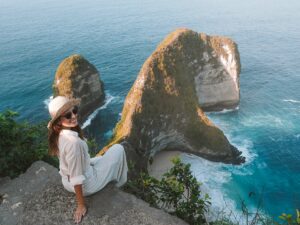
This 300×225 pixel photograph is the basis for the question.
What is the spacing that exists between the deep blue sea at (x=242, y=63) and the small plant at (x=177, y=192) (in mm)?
2857

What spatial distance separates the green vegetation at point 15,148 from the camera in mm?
9977

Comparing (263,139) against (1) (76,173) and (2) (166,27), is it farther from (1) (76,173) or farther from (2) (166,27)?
(2) (166,27)

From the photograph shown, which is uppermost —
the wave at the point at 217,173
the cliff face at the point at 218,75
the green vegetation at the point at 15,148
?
the green vegetation at the point at 15,148

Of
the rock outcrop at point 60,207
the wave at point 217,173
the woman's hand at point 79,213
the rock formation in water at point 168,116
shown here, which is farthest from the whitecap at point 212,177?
the woman's hand at point 79,213

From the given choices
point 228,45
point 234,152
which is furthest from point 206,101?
point 234,152

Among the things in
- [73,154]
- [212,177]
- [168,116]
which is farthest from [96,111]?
[73,154]

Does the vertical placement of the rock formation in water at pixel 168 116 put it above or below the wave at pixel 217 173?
above

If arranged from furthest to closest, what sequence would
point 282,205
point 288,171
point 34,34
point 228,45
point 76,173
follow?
point 34,34 < point 228,45 < point 288,171 < point 282,205 < point 76,173

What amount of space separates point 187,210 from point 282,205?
3032cm

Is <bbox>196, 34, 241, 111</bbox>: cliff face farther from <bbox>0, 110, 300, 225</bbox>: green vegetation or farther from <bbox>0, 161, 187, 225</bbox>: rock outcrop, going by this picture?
<bbox>0, 161, 187, 225</bbox>: rock outcrop

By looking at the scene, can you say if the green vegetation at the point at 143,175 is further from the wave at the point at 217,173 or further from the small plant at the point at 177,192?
the wave at the point at 217,173

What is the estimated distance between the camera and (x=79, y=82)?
52.9 m

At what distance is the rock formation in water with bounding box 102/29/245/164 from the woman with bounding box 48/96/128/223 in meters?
26.3

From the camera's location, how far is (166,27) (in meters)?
108
